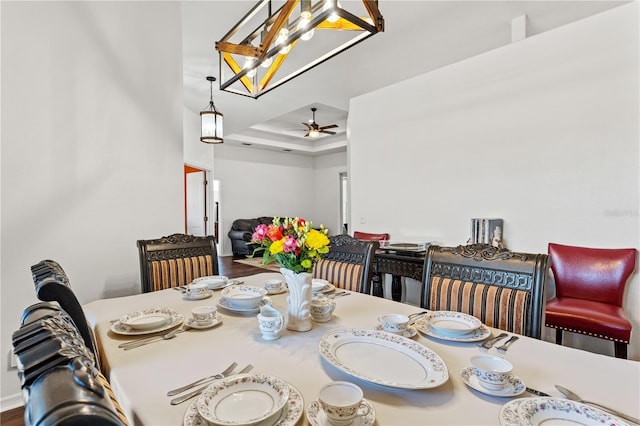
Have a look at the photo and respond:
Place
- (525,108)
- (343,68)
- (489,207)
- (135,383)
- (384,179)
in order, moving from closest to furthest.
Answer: (135,383), (525,108), (489,207), (343,68), (384,179)

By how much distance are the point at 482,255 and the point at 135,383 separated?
4.64 feet

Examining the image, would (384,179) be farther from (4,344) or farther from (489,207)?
(4,344)

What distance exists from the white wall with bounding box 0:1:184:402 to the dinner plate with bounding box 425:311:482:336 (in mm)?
2236

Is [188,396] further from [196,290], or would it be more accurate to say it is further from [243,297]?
[196,290]

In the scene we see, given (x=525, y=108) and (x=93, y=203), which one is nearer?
(x=93, y=203)

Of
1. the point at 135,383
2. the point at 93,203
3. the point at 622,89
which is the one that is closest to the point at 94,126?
the point at 93,203

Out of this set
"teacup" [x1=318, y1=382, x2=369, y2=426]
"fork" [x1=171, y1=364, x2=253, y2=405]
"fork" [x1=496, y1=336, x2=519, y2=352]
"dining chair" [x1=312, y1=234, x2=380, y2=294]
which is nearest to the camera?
"teacup" [x1=318, y1=382, x2=369, y2=426]

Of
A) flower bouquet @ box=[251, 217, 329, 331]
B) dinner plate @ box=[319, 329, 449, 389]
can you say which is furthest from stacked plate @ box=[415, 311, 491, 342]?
flower bouquet @ box=[251, 217, 329, 331]

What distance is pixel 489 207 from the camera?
3.30 metres

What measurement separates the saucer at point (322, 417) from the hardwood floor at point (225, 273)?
82.8 inches

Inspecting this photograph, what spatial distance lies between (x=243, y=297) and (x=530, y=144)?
2.99 m

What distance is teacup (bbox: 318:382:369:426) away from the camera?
2.07ft

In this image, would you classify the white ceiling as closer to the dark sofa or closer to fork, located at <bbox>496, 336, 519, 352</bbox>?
fork, located at <bbox>496, 336, 519, 352</bbox>

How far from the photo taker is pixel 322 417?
676 millimetres
